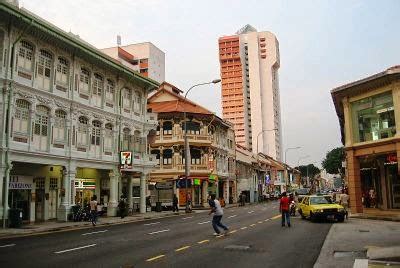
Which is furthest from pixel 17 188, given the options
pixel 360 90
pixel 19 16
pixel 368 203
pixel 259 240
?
pixel 368 203

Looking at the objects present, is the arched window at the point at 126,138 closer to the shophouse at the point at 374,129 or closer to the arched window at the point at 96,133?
the arched window at the point at 96,133

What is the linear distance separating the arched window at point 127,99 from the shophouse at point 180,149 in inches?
565

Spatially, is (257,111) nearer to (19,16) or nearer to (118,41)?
(118,41)

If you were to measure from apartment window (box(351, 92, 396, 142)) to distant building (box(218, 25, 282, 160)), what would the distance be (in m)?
133

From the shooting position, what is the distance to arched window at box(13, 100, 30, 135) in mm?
25047

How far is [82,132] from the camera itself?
31047 mm

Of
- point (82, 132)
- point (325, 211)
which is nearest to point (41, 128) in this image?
point (82, 132)

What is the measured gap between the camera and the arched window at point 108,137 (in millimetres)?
33938

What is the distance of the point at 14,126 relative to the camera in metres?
24.8

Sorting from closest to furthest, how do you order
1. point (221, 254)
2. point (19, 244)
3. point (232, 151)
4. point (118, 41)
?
1. point (221, 254)
2. point (19, 244)
3. point (232, 151)
4. point (118, 41)

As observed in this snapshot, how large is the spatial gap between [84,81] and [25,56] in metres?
5.99

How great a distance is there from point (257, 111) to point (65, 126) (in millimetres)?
139882

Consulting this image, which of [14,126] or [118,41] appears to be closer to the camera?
[14,126]

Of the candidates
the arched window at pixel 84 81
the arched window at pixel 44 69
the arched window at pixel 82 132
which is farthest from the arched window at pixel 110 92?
the arched window at pixel 44 69
